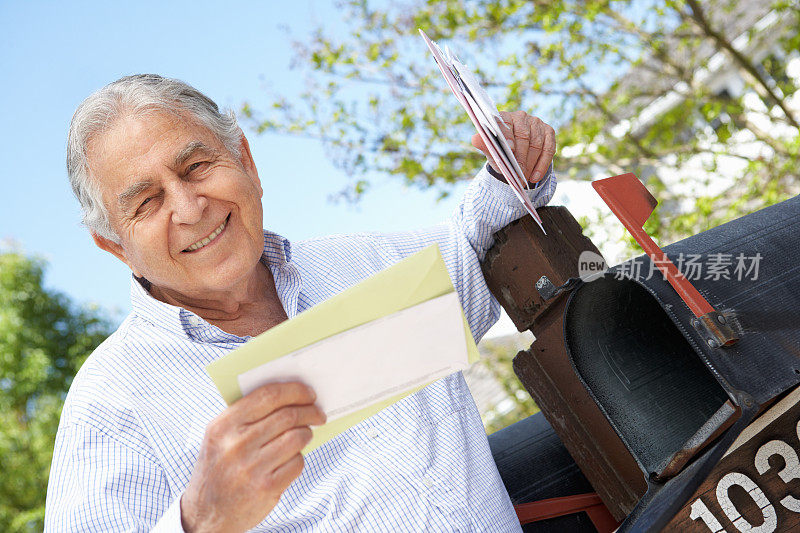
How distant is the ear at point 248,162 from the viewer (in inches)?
71.9

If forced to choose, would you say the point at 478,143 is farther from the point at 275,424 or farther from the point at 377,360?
the point at 275,424

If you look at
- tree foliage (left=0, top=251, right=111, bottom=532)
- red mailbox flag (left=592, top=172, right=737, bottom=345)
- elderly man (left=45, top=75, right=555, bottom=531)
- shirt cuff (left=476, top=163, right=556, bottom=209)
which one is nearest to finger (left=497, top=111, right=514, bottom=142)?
elderly man (left=45, top=75, right=555, bottom=531)

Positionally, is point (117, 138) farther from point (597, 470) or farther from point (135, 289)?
point (597, 470)

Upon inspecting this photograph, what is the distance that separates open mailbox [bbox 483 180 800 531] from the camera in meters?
1.28

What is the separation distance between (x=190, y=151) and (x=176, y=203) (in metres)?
0.14

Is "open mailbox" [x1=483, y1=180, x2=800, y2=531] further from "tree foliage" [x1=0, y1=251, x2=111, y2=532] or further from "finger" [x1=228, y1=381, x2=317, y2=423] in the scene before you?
"tree foliage" [x1=0, y1=251, x2=111, y2=532]

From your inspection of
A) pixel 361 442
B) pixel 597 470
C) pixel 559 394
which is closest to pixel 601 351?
pixel 559 394

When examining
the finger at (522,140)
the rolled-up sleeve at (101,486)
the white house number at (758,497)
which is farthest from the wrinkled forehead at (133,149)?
the white house number at (758,497)

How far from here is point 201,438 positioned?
1486 millimetres

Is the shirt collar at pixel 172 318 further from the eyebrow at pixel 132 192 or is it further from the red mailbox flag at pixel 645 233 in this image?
the red mailbox flag at pixel 645 233

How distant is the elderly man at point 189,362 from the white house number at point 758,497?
46 cm

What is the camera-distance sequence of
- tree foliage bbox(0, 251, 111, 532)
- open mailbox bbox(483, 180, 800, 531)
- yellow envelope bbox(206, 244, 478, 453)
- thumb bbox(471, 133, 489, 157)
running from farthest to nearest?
tree foliage bbox(0, 251, 111, 532) < thumb bbox(471, 133, 489, 157) < open mailbox bbox(483, 180, 800, 531) < yellow envelope bbox(206, 244, 478, 453)

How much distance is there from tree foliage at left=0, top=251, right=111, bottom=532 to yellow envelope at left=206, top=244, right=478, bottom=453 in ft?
41.1

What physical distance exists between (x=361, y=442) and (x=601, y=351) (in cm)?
59
